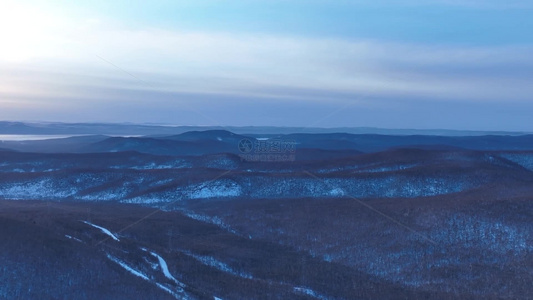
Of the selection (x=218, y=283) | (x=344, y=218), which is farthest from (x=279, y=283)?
(x=344, y=218)

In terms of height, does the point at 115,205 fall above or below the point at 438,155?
below

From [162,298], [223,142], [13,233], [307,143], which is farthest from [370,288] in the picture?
[307,143]

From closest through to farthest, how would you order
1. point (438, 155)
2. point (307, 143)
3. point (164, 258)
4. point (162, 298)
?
point (162, 298), point (164, 258), point (438, 155), point (307, 143)

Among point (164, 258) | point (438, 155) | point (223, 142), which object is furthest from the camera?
point (223, 142)

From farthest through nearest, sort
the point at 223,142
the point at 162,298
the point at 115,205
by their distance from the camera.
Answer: the point at 223,142
the point at 115,205
the point at 162,298

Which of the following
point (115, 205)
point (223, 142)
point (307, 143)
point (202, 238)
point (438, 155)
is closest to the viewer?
point (202, 238)

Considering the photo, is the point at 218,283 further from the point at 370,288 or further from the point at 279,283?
the point at 370,288

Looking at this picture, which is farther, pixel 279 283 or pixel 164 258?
pixel 164 258

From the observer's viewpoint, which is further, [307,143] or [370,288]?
[307,143]

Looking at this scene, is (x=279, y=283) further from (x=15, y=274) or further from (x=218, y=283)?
(x=15, y=274)
